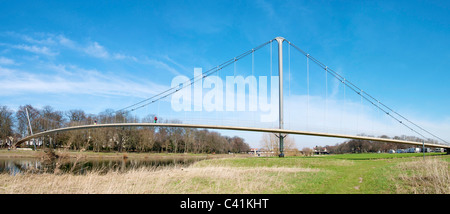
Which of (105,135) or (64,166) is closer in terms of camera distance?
(64,166)

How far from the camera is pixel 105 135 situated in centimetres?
4112

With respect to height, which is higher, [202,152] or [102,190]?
[102,190]

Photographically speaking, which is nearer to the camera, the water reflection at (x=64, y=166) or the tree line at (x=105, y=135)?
the water reflection at (x=64, y=166)

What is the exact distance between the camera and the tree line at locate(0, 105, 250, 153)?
3928 cm


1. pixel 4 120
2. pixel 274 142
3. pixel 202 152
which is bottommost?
pixel 202 152

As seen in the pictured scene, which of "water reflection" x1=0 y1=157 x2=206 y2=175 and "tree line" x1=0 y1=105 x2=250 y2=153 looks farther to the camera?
"tree line" x1=0 y1=105 x2=250 y2=153

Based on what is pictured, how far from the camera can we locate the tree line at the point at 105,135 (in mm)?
39281
